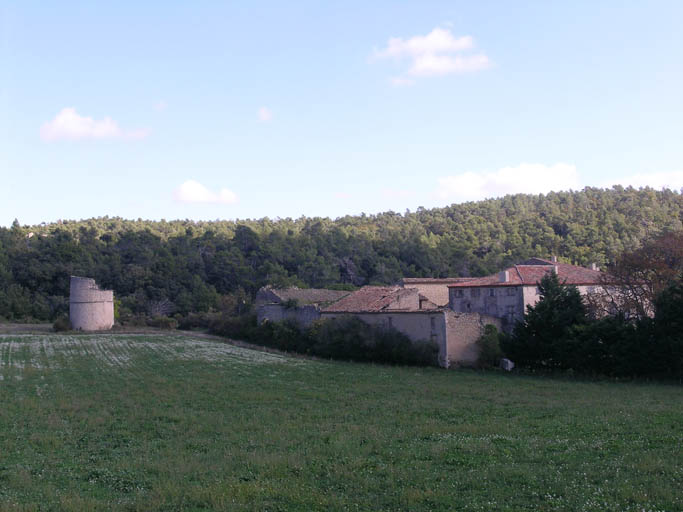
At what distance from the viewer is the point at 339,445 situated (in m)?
14.3

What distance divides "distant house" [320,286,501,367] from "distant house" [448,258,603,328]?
4.19 meters

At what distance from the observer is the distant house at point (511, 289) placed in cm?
4669

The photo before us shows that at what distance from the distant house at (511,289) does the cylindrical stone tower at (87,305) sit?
1450 inches

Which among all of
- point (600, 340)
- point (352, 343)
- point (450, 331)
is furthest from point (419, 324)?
point (600, 340)

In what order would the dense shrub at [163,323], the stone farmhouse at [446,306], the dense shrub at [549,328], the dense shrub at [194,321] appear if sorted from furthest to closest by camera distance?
the dense shrub at [194,321], the dense shrub at [163,323], the stone farmhouse at [446,306], the dense shrub at [549,328]

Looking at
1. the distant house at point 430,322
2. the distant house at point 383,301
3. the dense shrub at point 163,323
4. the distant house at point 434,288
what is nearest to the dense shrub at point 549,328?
the distant house at point 430,322

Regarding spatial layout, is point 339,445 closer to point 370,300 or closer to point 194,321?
point 370,300

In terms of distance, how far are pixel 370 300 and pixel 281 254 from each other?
2075 inches

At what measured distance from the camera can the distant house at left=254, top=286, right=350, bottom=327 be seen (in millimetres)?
50312

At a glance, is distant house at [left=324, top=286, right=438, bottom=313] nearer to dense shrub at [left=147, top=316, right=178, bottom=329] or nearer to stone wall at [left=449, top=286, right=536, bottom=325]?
stone wall at [left=449, top=286, right=536, bottom=325]

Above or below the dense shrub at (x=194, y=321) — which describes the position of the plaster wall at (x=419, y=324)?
above

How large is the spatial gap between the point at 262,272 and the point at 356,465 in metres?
81.5

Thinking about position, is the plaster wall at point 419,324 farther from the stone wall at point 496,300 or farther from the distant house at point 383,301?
the stone wall at point 496,300

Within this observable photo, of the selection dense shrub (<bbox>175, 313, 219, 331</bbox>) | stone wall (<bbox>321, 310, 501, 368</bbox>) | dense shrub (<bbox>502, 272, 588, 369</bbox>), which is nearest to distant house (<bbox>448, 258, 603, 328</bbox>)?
stone wall (<bbox>321, 310, 501, 368</bbox>)
